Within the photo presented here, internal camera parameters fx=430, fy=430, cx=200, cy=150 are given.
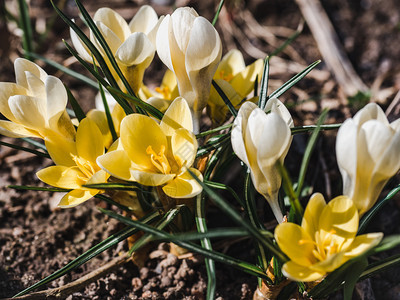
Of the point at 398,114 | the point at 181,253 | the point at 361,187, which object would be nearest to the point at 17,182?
the point at 181,253

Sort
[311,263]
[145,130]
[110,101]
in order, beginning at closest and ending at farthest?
[311,263]
[145,130]
[110,101]

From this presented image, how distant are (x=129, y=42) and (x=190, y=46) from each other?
192mm

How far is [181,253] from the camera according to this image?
4.72 ft

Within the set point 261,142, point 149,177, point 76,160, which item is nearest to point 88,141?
point 76,160

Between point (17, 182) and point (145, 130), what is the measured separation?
0.93m

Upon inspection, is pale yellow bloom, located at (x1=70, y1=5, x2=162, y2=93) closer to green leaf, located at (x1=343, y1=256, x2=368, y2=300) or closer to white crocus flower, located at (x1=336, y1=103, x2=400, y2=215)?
white crocus flower, located at (x1=336, y1=103, x2=400, y2=215)

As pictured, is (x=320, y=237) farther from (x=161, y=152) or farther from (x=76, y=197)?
(x=76, y=197)

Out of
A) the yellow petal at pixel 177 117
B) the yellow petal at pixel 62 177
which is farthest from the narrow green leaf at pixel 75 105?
the yellow petal at pixel 177 117

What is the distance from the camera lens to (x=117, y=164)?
1.10m

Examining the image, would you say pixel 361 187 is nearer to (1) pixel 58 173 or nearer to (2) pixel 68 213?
(1) pixel 58 173

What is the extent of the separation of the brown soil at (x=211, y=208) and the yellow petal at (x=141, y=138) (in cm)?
46

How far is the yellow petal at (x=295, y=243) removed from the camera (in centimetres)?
96

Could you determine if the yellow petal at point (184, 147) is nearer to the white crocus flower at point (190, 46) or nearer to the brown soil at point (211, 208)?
the white crocus flower at point (190, 46)

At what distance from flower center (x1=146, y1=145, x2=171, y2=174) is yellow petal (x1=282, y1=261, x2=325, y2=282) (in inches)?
15.2
